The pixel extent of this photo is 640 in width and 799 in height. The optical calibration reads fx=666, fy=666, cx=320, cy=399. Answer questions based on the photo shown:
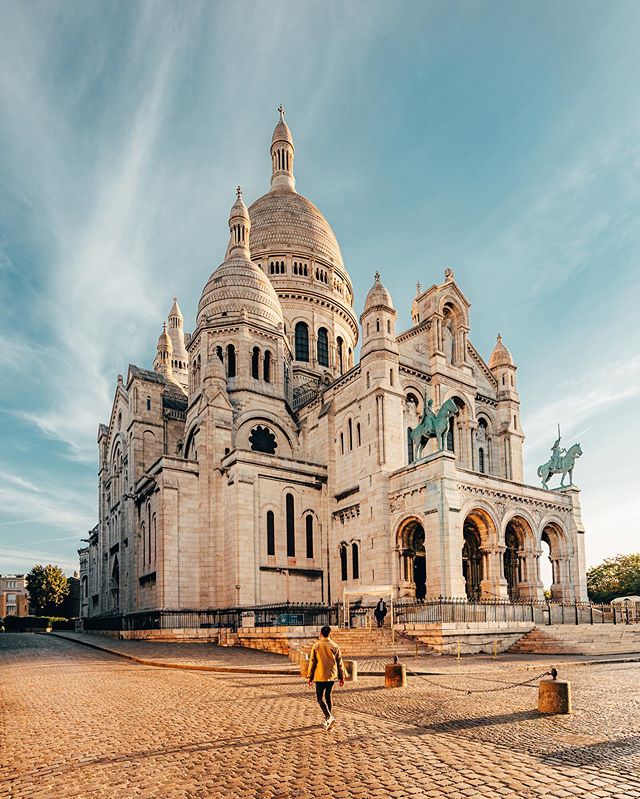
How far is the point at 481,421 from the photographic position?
46562mm

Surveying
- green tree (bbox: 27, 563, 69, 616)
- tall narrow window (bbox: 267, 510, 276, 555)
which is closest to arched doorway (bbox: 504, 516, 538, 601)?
tall narrow window (bbox: 267, 510, 276, 555)

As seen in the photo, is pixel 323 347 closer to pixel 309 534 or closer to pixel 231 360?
pixel 231 360

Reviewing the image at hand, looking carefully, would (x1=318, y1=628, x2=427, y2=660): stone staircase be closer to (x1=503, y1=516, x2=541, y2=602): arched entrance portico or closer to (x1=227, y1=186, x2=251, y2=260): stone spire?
(x1=503, y1=516, x2=541, y2=602): arched entrance portico

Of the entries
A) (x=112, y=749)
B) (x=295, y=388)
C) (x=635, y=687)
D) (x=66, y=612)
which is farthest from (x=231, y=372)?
(x=66, y=612)

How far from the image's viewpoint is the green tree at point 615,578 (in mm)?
65188

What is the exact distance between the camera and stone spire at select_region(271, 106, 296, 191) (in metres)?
68.2

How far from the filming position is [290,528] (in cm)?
4141

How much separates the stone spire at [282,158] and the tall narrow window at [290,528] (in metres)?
37.5

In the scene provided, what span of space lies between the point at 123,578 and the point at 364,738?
4064cm

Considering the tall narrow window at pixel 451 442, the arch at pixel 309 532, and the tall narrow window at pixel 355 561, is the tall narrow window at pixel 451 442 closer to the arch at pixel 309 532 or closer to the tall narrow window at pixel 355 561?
the tall narrow window at pixel 355 561

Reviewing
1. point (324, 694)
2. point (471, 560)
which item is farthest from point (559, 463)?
point (324, 694)

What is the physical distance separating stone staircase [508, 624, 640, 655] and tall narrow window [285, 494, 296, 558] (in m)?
16.0

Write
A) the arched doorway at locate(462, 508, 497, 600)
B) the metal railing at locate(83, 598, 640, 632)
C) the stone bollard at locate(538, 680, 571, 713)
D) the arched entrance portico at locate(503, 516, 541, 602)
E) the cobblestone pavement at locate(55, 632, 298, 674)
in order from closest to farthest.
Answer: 1. the stone bollard at locate(538, 680, 571, 713)
2. the cobblestone pavement at locate(55, 632, 298, 674)
3. the metal railing at locate(83, 598, 640, 632)
4. the arched doorway at locate(462, 508, 497, 600)
5. the arched entrance portico at locate(503, 516, 541, 602)

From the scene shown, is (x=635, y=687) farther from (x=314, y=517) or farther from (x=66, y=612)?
(x=66, y=612)
